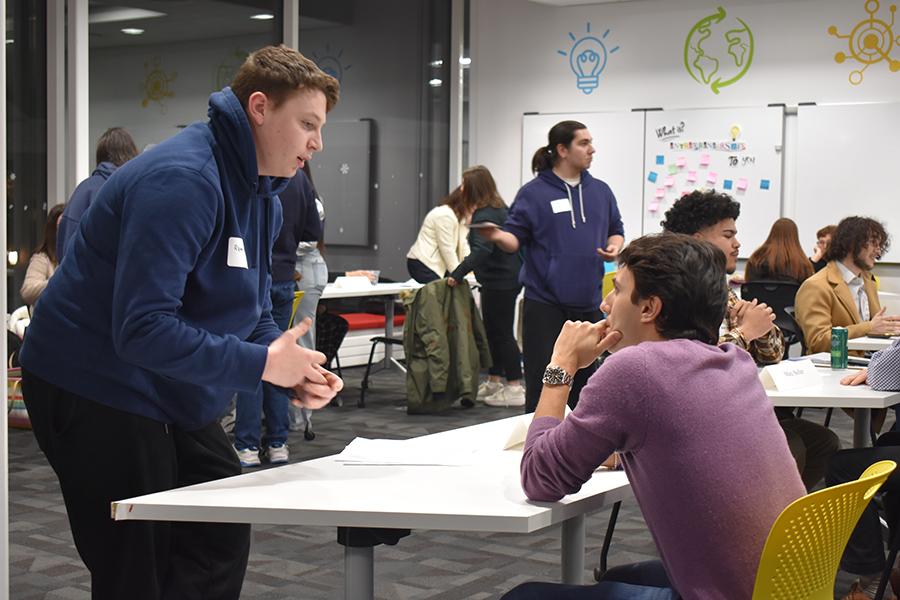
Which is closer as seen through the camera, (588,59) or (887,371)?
(887,371)

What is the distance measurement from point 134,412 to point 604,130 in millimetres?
7583

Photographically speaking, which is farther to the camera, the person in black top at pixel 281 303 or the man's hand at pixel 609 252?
the man's hand at pixel 609 252

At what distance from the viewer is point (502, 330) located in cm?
715

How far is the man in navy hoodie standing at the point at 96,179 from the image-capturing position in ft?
16.7

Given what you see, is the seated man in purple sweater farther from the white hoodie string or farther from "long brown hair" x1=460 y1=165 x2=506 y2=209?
"long brown hair" x1=460 y1=165 x2=506 y2=209

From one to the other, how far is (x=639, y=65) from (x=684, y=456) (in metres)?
7.68

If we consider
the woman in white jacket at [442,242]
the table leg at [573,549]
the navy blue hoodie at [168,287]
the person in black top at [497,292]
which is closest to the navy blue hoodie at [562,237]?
the person in black top at [497,292]

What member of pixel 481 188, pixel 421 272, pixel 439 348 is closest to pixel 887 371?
pixel 439 348

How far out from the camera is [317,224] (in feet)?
16.9

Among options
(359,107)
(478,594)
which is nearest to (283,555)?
(478,594)

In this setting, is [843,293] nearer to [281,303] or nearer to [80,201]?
[281,303]

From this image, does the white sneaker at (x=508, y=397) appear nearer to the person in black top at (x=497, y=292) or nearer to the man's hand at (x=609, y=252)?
the person in black top at (x=497, y=292)

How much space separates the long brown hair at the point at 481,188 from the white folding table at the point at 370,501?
4984 mm

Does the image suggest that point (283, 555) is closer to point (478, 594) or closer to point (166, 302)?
point (478, 594)
